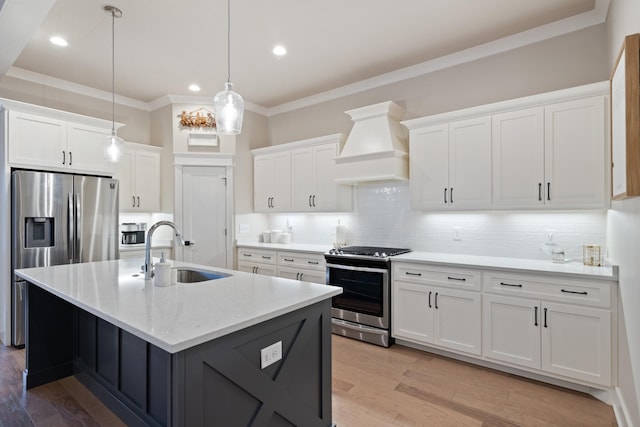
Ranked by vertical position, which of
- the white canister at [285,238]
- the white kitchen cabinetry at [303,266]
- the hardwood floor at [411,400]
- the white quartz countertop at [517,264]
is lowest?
the hardwood floor at [411,400]

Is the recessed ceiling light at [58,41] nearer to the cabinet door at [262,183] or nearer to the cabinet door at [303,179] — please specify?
the cabinet door at [262,183]

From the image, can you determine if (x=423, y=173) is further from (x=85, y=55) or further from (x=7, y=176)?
(x=7, y=176)

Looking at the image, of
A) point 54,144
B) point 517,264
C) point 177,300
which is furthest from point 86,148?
point 517,264

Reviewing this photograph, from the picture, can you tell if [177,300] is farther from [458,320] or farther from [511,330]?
[511,330]

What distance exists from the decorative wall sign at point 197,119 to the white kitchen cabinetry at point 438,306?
132 inches

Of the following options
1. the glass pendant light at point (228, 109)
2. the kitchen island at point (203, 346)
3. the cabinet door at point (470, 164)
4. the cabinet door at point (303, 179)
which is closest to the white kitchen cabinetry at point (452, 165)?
the cabinet door at point (470, 164)

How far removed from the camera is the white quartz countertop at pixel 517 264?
2.54 metres

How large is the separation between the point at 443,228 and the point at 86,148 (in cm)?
426

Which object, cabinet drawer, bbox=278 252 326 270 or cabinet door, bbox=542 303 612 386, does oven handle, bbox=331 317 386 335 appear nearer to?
cabinet drawer, bbox=278 252 326 270

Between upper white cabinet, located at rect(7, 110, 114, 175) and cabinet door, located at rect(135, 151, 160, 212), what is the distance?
59 cm

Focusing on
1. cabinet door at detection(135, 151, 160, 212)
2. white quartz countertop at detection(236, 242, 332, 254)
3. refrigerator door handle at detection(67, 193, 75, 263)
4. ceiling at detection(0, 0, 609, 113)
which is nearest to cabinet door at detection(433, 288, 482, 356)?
white quartz countertop at detection(236, 242, 332, 254)

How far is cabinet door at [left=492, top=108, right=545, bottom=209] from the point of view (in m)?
2.99

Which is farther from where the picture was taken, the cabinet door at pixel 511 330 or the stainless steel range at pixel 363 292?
the stainless steel range at pixel 363 292

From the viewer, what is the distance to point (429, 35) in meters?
3.36
